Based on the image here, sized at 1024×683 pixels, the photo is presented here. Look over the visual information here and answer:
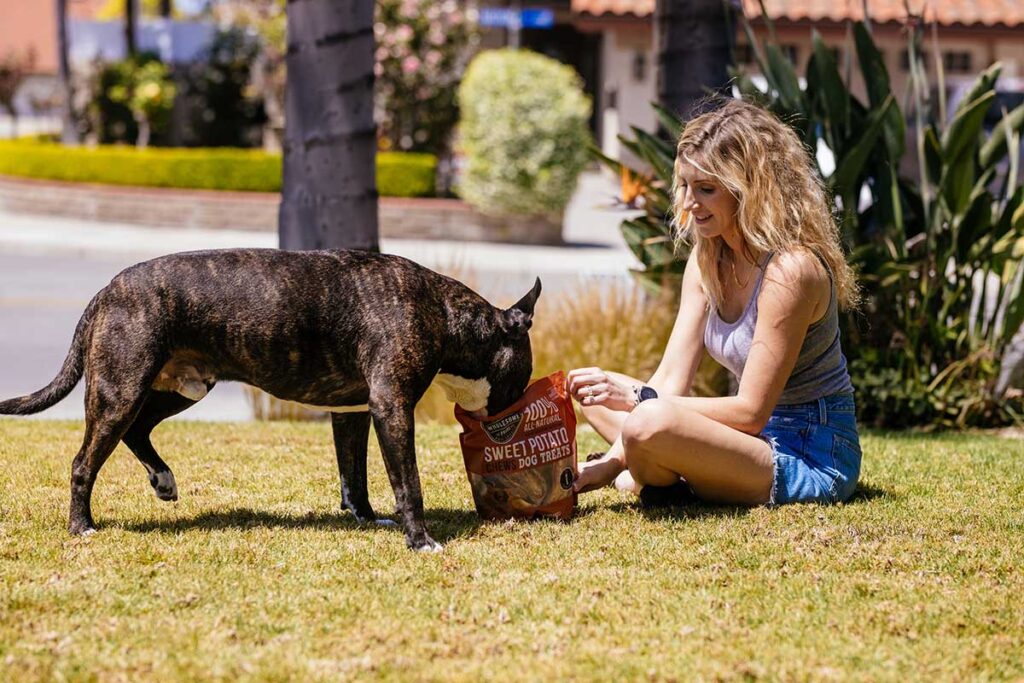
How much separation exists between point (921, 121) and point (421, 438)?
3329 millimetres

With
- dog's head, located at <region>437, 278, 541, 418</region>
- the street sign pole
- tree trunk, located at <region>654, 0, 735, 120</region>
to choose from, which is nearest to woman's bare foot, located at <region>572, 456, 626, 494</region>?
dog's head, located at <region>437, 278, 541, 418</region>

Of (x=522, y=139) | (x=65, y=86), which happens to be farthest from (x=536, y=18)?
(x=522, y=139)

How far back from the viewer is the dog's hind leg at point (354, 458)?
5.39 meters

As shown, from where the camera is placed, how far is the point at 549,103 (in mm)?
19172

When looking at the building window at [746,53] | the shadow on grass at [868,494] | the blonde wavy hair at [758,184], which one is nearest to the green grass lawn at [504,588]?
the shadow on grass at [868,494]

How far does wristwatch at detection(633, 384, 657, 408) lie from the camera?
5367mm

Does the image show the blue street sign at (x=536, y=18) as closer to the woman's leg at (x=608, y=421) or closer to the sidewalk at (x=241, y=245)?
the sidewalk at (x=241, y=245)

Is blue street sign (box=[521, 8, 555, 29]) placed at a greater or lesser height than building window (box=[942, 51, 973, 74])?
greater

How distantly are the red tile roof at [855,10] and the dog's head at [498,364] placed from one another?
1869 cm

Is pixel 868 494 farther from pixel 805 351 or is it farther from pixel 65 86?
pixel 65 86

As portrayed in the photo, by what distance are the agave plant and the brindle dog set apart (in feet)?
9.70

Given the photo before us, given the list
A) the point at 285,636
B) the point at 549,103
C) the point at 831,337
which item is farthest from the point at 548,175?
the point at 285,636

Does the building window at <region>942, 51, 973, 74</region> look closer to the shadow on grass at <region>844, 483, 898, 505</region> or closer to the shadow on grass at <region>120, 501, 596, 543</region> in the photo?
the shadow on grass at <region>844, 483, 898, 505</region>

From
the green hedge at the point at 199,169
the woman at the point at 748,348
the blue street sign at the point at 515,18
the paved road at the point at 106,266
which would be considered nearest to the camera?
the woman at the point at 748,348
